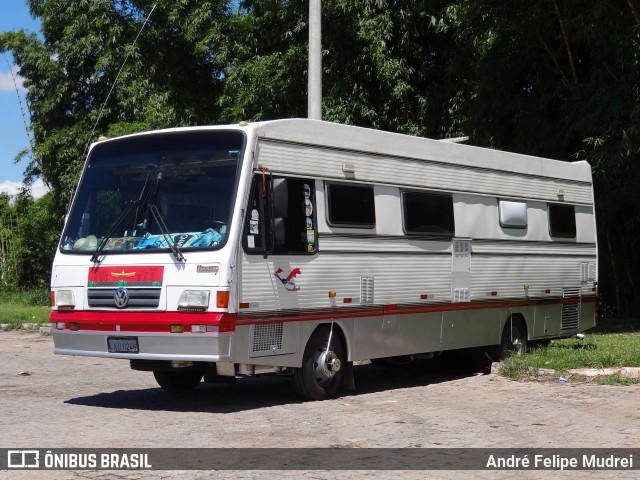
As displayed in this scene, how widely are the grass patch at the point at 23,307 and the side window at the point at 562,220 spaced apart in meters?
12.2

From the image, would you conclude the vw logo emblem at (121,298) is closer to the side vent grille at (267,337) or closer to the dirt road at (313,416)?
the dirt road at (313,416)

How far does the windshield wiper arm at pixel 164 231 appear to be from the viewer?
→ 1057cm

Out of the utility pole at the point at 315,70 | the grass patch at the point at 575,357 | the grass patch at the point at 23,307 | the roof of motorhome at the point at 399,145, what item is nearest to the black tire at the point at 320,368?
the roof of motorhome at the point at 399,145

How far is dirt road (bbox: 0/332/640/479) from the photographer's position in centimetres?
895

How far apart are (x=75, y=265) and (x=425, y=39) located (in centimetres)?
1462

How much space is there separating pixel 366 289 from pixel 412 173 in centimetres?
176

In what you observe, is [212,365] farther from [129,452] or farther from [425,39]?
[425,39]

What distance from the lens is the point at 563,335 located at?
16328 millimetres

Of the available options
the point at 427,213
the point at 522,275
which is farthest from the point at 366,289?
the point at 522,275

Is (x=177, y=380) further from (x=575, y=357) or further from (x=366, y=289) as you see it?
(x=575, y=357)

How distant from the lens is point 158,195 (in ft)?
36.2

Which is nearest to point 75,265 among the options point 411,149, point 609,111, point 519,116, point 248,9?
point 411,149

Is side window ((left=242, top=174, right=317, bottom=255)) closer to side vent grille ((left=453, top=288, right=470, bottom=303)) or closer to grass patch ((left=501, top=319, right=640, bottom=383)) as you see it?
side vent grille ((left=453, top=288, right=470, bottom=303))

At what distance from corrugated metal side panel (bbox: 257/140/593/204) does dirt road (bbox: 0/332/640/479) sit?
258 centimetres
